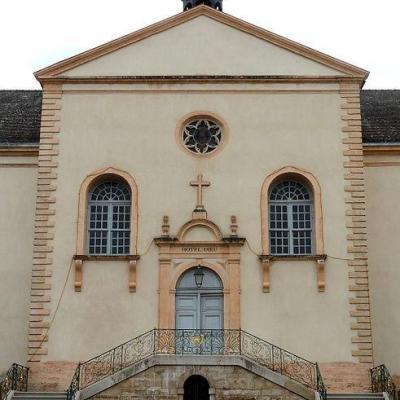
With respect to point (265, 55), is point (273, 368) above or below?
below

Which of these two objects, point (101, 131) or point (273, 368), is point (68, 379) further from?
point (101, 131)

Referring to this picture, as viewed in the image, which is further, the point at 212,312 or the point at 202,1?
the point at 202,1

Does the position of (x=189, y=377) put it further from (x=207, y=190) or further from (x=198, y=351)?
(x=207, y=190)

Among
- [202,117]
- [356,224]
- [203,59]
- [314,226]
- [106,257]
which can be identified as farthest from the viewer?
[203,59]

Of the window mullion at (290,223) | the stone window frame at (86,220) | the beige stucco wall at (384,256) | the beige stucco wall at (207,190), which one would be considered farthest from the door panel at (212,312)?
the beige stucco wall at (384,256)

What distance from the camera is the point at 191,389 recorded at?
20906 millimetres

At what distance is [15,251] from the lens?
25938 millimetres

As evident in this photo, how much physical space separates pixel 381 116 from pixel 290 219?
7095mm

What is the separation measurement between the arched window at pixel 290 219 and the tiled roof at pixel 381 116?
3.86 m

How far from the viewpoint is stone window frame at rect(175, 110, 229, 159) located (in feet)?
81.3

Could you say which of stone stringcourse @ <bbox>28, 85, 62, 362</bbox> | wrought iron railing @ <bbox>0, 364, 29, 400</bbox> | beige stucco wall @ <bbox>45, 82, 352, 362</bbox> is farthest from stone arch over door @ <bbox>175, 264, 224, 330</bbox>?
wrought iron railing @ <bbox>0, 364, 29, 400</bbox>

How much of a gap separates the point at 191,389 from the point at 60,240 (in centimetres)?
614

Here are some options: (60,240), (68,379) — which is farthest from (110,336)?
(60,240)

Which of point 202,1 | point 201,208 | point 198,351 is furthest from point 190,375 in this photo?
point 202,1
